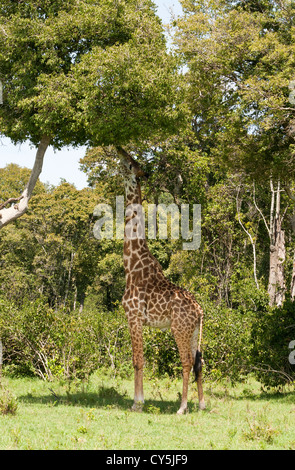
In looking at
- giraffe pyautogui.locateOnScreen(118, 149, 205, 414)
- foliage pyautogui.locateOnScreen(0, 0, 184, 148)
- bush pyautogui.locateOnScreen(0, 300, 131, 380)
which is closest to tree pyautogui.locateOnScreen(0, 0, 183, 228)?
foliage pyautogui.locateOnScreen(0, 0, 184, 148)

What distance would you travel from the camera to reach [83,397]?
32.6 ft

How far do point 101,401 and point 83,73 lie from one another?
5.95 metres

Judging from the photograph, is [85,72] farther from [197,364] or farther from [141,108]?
[197,364]

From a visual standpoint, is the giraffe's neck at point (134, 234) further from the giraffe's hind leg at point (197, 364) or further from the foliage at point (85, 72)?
the giraffe's hind leg at point (197, 364)

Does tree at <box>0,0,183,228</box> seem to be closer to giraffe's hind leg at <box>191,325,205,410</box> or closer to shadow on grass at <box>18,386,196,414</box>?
shadow on grass at <box>18,386,196,414</box>

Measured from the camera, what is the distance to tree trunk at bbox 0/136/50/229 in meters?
10.5

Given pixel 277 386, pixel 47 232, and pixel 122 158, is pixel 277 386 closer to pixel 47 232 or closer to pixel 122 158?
pixel 122 158

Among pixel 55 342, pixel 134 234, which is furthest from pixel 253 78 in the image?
pixel 55 342

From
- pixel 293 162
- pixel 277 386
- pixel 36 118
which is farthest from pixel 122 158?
pixel 277 386

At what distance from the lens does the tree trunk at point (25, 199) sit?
415 inches

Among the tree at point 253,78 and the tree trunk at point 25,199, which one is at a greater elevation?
the tree at point 253,78
